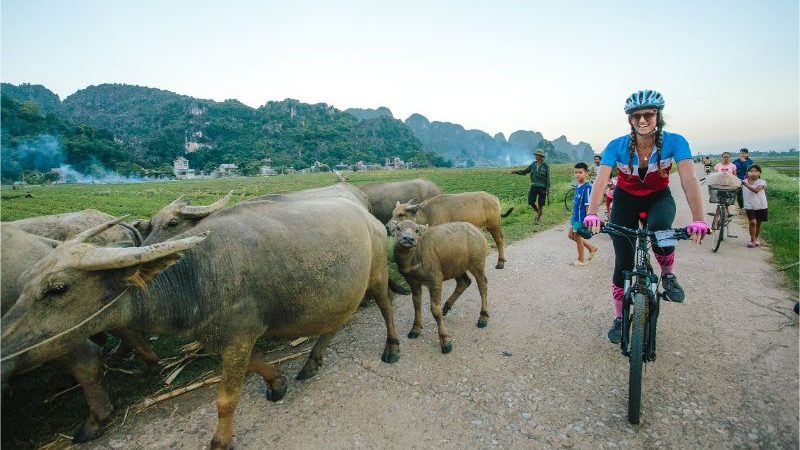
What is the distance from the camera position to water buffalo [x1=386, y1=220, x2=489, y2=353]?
5.23 m

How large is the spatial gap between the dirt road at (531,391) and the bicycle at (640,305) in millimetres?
343

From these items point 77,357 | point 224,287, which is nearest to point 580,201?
point 224,287

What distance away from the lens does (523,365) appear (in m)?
4.55

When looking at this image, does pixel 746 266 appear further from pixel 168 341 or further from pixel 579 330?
pixel 168 341

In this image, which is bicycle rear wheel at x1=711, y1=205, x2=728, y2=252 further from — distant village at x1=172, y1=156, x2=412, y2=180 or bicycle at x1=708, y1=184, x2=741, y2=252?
distant village at x1=172, y1=156, x2=412, y2=180

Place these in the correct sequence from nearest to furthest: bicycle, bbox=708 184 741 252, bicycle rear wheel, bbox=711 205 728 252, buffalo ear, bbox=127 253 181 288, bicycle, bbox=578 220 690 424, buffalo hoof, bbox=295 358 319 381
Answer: buffalo ear, bbox=127 253 181 288 < bicycle, bbox=578 220 690 424 < buffalo hoof, bbox=295 358 319 381 < bicycle rear wheel, bbox=711 205 728 252 < bicycle, bbox=708 184 741 252

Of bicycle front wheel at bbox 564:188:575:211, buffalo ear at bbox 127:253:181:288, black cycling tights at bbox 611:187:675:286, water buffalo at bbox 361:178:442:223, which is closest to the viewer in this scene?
buffalo ear at bbox 127:253:181:288

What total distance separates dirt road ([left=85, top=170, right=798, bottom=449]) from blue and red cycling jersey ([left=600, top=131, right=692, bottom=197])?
2115mm

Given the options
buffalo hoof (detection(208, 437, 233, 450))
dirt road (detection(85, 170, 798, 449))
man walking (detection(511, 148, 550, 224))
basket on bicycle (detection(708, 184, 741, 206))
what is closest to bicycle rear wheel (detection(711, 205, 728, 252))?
basket on bicycle (detection(708, 184, 741, 206))

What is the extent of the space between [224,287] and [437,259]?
10.3 ft

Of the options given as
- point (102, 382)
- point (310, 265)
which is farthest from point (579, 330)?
point (102, 382)

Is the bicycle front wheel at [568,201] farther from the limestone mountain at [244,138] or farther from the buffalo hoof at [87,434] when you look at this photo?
the limestone mountain at [244,138]

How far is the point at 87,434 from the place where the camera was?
142 inches

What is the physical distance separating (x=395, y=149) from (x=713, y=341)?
186050 millimetres
